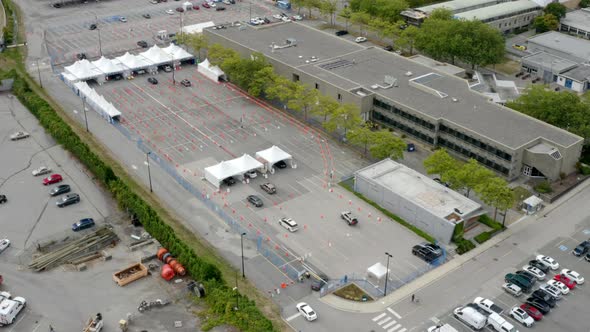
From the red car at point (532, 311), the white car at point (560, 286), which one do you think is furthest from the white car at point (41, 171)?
→ the white car at point (560, 286)

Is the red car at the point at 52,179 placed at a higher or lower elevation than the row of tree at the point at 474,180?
lower

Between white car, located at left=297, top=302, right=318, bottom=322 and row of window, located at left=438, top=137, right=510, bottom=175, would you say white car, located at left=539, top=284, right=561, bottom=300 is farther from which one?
white car, located at left=297, top=302, right=318, bottom=322

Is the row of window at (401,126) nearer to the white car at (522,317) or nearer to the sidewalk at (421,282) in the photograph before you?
the sidewalk at (421,282)

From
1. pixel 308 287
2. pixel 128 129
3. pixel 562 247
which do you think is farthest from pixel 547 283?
pixel 128 129

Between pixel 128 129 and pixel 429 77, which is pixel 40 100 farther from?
pixel 429 77

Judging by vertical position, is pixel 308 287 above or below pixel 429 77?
below

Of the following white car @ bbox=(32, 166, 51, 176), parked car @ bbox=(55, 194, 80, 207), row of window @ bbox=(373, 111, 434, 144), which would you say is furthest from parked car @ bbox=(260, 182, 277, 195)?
white car @ bbox=(32, 166, 51, 176)
